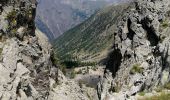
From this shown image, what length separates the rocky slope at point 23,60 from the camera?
30281mm

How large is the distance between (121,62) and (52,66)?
49.3 ft

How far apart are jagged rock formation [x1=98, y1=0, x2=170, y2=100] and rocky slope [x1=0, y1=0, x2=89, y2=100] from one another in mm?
10227

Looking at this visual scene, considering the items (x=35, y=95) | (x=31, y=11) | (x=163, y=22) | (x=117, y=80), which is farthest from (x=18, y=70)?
(x=163, y=22)

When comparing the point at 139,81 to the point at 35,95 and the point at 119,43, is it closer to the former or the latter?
the point at 119,43

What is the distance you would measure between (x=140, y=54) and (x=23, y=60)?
23397 millimetres

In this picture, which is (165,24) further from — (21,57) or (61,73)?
(21,57)

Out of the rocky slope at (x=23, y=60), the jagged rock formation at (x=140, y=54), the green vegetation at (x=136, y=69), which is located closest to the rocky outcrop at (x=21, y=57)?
the rocky slope at (x=23, y=60)

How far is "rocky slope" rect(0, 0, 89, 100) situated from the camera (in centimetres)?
3028

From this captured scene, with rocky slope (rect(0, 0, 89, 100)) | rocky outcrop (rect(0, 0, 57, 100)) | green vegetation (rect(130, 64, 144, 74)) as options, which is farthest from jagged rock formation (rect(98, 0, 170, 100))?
rocky outcrop (rect(0, 0, 57, 100))

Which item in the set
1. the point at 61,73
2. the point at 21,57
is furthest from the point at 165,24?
the point at 21,57

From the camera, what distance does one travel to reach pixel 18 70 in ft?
106

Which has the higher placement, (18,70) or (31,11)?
(31,11)

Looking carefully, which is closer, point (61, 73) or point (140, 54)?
point (61, 73)

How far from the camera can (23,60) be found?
35938 millimetres
